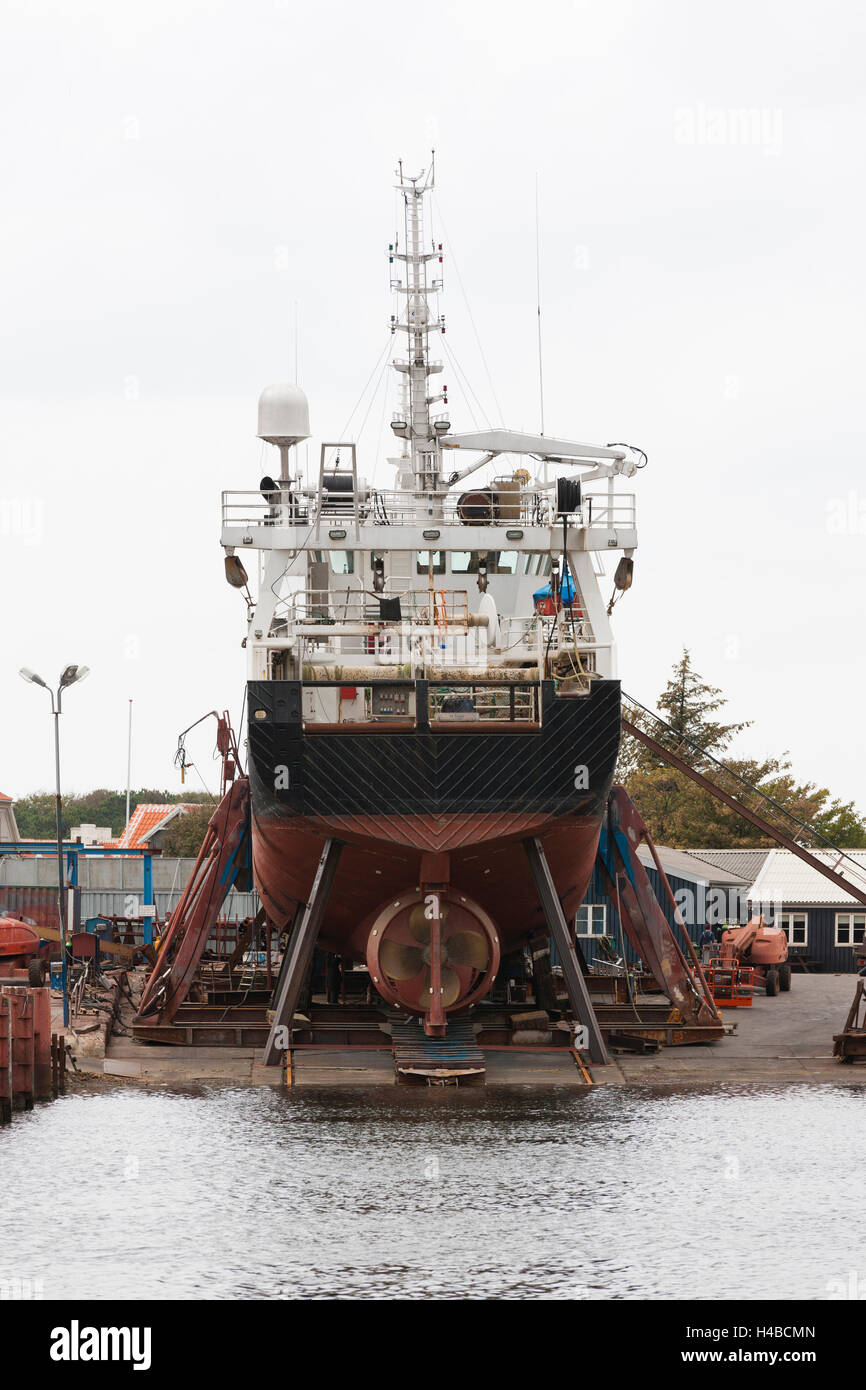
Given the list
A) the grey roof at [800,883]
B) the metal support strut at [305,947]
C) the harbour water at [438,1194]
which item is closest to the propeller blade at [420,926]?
the metal support strut at [305,947]

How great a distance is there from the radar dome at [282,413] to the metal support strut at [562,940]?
971cm

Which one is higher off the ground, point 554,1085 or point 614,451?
point 614,451

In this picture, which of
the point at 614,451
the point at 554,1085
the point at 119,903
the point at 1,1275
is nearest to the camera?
the point at 1,1275

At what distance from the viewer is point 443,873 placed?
2727 centimetres

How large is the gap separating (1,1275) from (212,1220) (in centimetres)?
288

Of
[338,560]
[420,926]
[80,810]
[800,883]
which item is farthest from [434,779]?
[80,810]

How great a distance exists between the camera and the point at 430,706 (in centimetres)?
2750

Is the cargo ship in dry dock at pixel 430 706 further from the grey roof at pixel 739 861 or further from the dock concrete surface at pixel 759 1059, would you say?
the grey roof at pixel 739 861

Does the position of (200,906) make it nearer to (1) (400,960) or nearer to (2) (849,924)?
(1) (400,960)

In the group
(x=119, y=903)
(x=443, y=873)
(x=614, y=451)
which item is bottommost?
(x=119, y=903)

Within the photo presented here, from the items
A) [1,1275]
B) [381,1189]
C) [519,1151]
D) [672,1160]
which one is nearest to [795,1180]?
[672,1160]

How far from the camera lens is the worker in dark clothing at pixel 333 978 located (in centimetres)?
3469
